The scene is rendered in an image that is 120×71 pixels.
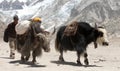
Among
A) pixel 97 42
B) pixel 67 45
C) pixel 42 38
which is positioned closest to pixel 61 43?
pixel 67 45

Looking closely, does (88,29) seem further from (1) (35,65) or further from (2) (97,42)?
(1) (35,65)

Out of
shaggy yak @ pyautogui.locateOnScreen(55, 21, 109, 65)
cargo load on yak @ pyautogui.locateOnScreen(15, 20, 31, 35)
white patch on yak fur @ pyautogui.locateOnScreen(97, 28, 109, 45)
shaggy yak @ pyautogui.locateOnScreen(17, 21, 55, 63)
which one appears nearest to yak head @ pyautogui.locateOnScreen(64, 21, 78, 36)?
shaggy yak @ pyautogui.locateOnScreen(55, 21, 109, 65)

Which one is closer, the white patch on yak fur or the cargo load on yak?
the cargo load on yak

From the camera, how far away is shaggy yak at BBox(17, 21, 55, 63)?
1348cm

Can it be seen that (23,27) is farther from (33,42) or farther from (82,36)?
(82,36)

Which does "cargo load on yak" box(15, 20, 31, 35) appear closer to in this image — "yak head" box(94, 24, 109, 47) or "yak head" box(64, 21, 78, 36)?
"yak head" box(64, 21, 78, 36)

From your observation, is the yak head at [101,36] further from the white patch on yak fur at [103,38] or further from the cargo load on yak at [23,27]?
the cargo load on yak at [23,27]

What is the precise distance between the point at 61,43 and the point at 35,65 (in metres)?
2.50

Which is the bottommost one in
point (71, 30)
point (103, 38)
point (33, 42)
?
point (33, 42)

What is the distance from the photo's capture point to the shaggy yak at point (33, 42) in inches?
531

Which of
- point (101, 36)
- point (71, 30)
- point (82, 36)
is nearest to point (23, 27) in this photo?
point (71, 30)

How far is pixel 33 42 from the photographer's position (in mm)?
13680

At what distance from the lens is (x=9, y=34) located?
16.2 m

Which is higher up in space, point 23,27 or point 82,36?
point 23,27
